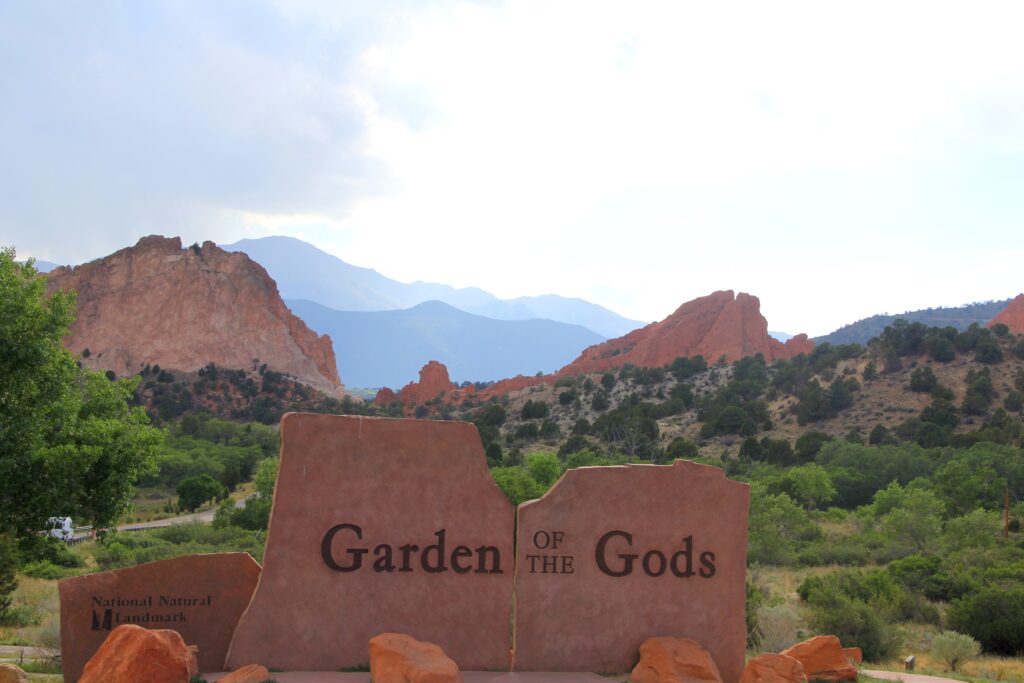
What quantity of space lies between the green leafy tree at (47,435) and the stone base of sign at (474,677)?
3264 millimetres

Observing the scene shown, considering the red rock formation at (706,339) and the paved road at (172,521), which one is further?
the red rock formation at (706,339)

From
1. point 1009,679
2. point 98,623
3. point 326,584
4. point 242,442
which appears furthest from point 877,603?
point 242,442

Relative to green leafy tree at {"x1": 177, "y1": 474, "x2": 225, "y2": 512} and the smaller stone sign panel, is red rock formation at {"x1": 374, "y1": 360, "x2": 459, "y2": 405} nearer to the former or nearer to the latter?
green leafy tree at {"x1": 177, "y1": 474, "x2": 225, "y2": 512}

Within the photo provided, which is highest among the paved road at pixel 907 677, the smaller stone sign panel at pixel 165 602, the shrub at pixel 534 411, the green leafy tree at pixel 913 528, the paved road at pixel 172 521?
the shrub at pixel 534 411

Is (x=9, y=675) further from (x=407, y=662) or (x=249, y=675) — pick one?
(x=407, y=662)

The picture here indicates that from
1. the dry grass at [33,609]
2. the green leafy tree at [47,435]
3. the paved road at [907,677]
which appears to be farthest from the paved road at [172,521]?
the paved road at [907,677]

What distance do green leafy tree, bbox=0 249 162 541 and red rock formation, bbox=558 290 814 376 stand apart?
89402 millimetres

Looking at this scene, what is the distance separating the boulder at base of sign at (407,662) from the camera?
841 centimetres

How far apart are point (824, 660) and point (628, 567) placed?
2.94 metres

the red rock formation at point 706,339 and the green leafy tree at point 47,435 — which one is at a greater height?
the red rock formation at point 706,339

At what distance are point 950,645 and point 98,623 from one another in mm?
13169

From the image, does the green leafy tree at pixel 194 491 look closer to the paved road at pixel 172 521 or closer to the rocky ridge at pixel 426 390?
the paved road at pixel 172 521

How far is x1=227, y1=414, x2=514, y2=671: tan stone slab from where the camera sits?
973 centimetres

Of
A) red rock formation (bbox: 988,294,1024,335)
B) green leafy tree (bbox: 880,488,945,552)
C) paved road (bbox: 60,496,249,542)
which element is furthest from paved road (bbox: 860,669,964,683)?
red rock formation (bbox: 988,294,1024,335)
